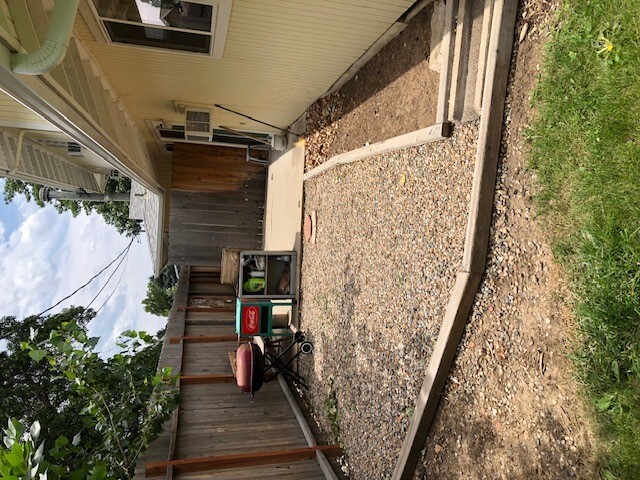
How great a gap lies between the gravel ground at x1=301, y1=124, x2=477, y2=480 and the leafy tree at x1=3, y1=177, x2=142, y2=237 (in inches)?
621

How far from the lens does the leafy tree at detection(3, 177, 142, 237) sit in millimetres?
20391

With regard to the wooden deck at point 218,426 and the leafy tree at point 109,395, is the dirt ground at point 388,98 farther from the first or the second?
the wooden deck at point 218,426

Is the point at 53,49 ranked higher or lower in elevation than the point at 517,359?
higher

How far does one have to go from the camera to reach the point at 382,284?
5211mm

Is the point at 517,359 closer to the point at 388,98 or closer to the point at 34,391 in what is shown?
the point at 388,98

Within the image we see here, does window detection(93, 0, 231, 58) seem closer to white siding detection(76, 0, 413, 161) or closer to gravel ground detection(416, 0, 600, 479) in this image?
white siding detection(76, 0, 413, 161)

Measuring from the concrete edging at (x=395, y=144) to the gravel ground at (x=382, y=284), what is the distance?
0.09 metres

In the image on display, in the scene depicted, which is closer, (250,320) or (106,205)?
(250,320)

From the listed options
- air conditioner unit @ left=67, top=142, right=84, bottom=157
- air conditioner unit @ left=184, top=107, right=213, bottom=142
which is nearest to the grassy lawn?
air conditioner unit @ left=184, top=107, right=213, bottom=142

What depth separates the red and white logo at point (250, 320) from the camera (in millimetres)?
7844

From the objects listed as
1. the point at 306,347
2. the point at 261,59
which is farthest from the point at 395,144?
the point at 306,347

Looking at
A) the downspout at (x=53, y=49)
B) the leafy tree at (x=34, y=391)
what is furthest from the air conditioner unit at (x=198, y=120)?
the leafy tree at (x=34, y=391)

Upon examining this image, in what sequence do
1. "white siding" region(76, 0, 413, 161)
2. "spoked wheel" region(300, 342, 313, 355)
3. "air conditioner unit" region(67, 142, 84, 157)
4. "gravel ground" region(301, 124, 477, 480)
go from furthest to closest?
"air conditioner unit" region(67, 142, 84, 157)
"spoked wheel" region(300, 342, 313, 355)
"white siding" region(76, 0, 413, 161)
"gravel ground" region(301, 124, 477, 480)

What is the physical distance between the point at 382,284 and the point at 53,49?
3.86 meters
